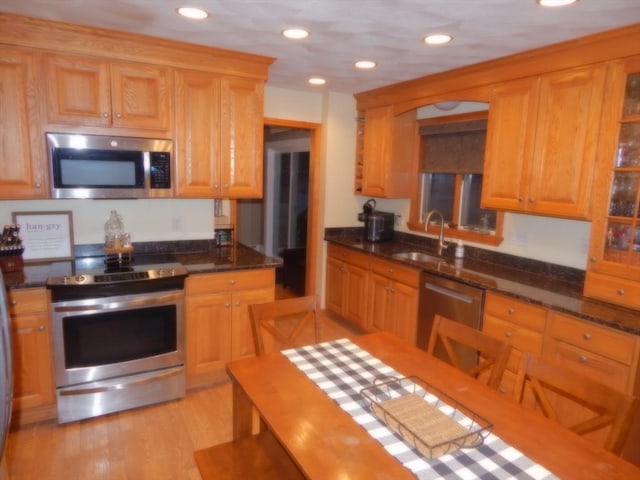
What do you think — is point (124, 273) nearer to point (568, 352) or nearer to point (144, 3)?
point (144, 3)

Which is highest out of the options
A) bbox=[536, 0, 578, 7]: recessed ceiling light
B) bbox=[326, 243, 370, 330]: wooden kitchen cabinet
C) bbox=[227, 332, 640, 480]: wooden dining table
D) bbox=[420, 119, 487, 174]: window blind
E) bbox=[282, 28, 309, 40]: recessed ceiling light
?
bbox=[282, 28, 309, 40]: recessed ceiling light

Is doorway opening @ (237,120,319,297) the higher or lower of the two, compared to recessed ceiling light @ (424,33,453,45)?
lower

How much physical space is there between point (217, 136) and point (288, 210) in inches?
99.0

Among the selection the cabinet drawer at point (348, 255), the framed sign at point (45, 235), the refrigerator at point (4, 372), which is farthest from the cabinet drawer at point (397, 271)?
the refrigerator at point (4, 372)

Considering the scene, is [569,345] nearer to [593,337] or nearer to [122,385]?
[593,337]

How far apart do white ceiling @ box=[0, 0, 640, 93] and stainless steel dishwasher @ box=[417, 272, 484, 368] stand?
5.06 feet

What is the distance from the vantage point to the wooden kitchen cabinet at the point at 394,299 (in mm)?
3346

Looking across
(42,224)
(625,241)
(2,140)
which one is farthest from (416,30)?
(42,224)

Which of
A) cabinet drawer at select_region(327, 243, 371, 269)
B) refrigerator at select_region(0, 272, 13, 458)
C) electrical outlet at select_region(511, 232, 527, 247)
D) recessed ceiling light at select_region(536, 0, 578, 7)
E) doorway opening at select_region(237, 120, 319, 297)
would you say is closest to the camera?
refrigerator at select_region(0, 272, 13, 458)

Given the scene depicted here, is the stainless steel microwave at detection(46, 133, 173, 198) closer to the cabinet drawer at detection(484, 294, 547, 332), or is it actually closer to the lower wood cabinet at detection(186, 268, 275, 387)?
the lower wood cabinet at detection(186, 268, 275, 387)

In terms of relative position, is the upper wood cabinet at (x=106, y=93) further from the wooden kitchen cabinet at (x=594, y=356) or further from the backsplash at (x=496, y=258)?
the wooden kitchen cabinet at (x=594, y=356)

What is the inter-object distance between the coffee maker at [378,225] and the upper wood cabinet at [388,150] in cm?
23

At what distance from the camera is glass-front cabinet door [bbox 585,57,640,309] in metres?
2.24

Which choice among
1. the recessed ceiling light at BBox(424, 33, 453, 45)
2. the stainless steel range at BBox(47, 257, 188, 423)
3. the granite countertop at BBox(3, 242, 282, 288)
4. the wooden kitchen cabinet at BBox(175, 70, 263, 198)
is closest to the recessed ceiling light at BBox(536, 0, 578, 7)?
the recessed ceiling light at BBox(424, 33, 453, 45)
